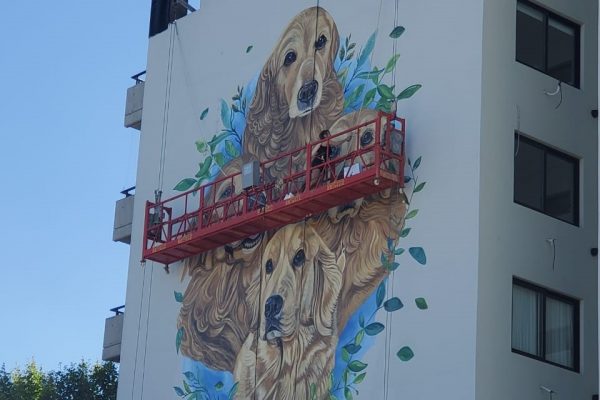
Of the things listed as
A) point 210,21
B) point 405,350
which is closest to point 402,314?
point 405,350

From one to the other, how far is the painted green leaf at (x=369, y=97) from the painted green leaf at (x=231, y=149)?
5.69m

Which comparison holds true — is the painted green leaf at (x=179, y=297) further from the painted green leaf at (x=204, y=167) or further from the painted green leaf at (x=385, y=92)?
the painted green leaf at (x=385, y=92)

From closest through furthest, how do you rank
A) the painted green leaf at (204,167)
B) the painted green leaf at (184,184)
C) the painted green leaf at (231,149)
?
the painted green leaf at (231,149) → the painted green leaf at (204,167) → the painted green leaf at (184,184)

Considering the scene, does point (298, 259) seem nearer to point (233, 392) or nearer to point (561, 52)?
point (233, 392)

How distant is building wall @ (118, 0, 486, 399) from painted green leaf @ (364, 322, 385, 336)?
0.08 metres

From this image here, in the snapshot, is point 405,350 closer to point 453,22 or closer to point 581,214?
point 581,214

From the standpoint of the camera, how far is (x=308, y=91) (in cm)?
4353

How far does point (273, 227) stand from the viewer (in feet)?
140

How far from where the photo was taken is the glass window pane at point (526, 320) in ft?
123

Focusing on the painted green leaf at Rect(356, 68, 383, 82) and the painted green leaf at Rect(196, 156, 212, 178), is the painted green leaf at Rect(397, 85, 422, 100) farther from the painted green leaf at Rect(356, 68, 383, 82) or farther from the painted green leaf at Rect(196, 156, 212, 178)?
the painted green leaf at Rect(196, 156, 212, 178)

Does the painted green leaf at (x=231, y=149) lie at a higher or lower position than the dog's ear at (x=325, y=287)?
higher

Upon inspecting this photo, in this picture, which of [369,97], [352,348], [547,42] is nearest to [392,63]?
[369,97]

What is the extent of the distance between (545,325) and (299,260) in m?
7.22

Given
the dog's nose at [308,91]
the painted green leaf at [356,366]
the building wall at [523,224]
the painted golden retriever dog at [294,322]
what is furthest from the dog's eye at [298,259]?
the building wall at [523,224]
